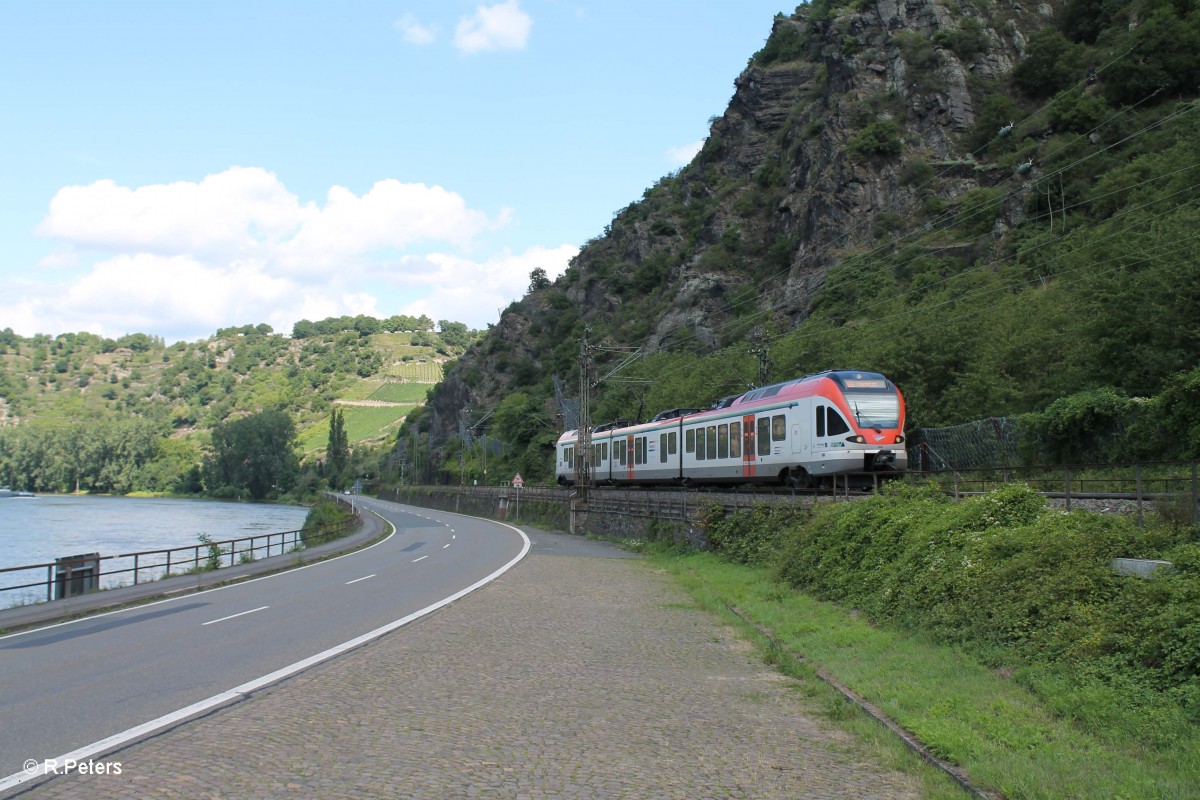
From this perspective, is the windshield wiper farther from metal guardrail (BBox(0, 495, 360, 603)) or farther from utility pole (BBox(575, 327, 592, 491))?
utility pole (BBox(575, 327, 592, 491))

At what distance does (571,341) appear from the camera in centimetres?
13125

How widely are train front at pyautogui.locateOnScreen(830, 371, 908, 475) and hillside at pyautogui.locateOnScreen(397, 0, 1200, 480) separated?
21.1 ft

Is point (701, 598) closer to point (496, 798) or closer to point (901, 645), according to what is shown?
point (901, 645)

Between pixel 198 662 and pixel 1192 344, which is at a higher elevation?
pixel 1192 344

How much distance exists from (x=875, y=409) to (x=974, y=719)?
19.6 metres

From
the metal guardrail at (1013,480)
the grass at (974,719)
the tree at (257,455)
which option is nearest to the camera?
the grass at (974,719)

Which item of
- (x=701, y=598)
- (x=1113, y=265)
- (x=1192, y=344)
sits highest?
(x=1113, y=265)

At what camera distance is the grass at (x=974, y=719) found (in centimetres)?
623

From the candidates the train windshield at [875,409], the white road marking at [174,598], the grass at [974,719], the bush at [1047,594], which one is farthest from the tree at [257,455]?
the grass at [974,719]

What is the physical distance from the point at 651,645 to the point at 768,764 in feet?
19.7

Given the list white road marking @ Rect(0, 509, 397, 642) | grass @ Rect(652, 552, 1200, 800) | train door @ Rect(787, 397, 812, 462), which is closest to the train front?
train door @ Rect(787, 397, 812, 462)

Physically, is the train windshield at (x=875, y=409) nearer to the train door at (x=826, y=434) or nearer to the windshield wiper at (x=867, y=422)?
the windshield wiper at (x=867, y=422)

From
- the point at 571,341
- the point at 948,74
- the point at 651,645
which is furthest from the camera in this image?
the point at 571,341

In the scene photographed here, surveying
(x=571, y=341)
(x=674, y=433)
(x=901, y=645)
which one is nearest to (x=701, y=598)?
(x=901, y=645)
